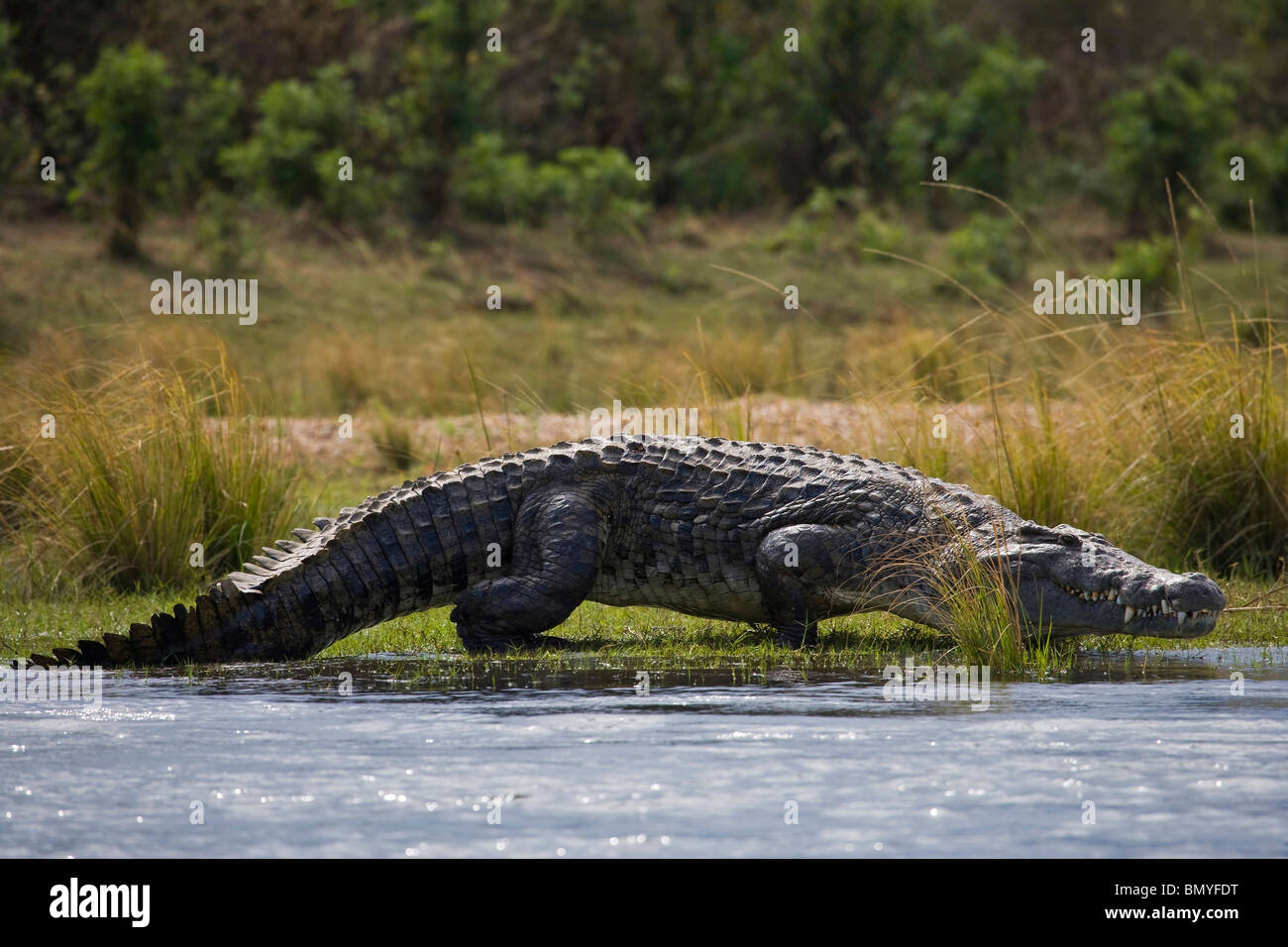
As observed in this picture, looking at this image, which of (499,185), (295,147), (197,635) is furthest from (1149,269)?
(197,635)

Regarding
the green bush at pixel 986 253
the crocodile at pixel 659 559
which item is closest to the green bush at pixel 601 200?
the green bush at pixel 986 253

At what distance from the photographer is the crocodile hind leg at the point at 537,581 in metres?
5.89

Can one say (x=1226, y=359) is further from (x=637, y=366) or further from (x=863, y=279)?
(x=863, y=279)

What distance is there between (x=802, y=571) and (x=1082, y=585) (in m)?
0.98

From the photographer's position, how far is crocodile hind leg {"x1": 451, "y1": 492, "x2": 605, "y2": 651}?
5.89 metres

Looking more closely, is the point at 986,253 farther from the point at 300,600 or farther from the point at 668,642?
the point at 300,600

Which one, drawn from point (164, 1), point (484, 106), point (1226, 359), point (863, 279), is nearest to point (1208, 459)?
point (1226, 359)

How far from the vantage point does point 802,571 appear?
5.93m

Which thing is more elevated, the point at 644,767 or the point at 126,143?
the point at 126,143

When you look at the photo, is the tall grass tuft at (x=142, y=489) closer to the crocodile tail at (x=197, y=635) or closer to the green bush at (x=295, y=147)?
the crocodile tail at (x=197, y=635)

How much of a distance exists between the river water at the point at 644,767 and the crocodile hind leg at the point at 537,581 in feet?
1.53
